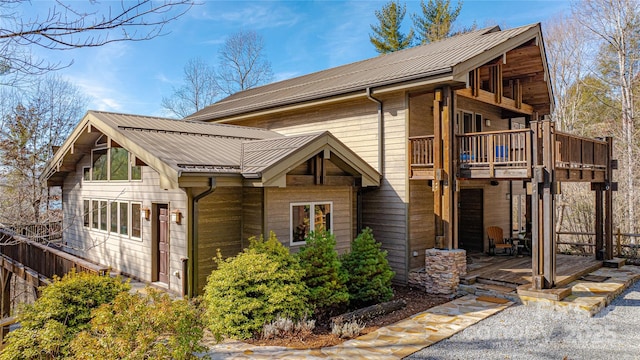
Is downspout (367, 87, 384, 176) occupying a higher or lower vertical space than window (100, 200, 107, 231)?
higher

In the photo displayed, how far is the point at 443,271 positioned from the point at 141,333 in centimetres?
703

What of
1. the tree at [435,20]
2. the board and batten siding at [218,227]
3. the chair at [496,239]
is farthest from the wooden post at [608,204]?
the tree at [435,20]

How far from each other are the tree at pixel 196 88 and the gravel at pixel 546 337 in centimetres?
2792

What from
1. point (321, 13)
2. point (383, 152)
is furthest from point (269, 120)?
point (321, 13)

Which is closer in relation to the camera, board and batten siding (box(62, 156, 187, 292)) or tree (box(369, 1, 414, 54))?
board and batten siding (box(62, 156, 187, 292))

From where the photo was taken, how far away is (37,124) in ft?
60.4

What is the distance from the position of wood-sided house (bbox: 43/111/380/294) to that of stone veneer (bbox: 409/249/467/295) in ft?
7.10

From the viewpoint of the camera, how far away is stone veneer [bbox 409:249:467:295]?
30.7 ft

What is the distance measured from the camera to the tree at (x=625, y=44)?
15.7 metres

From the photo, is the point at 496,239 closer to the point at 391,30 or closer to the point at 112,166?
the point at 112,166

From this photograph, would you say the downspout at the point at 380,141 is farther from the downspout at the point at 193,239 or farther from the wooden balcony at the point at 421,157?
the downspout at the point at 193,239

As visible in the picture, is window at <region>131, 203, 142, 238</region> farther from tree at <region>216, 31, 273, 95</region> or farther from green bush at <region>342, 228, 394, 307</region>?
tree at <region>216, 31, 273, 95</region>

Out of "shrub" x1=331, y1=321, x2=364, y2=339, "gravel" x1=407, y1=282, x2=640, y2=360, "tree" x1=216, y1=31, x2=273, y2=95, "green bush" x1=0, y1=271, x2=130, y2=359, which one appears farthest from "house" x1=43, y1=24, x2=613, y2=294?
"tree" x1=216, y1=31, x2=273, y2=95

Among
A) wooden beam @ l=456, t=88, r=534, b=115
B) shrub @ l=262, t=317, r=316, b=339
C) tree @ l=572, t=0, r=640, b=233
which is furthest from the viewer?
tree @ l=572, t=0, r=640, b=233
